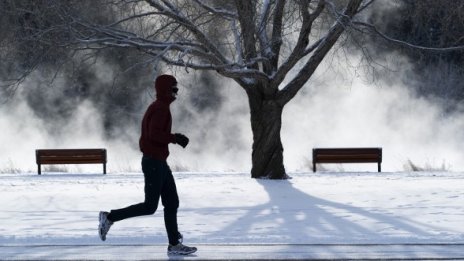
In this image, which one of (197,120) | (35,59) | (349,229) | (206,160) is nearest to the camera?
(349,229)

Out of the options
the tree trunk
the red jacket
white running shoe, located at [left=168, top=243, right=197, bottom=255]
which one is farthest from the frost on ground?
the red jacket

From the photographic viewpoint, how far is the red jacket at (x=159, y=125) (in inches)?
297

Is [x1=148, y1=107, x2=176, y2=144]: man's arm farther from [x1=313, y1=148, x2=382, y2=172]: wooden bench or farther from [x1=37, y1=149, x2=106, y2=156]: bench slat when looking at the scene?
[x1=37, y1=149, x2=106, y2=156]: bench slat

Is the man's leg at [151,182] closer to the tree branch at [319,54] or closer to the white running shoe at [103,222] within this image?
the white running shoe at [103,222]

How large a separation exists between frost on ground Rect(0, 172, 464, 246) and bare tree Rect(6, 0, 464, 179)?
5.08 ft

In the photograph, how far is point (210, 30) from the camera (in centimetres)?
1750

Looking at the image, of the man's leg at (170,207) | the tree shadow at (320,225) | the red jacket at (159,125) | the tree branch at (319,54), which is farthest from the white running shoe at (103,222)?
the tree branch at (319,54)

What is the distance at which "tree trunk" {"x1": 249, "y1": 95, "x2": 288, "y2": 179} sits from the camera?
16.9m

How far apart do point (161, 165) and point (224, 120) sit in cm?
3544

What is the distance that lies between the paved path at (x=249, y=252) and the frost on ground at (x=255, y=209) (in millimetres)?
291

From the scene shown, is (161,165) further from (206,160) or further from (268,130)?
(206,160)

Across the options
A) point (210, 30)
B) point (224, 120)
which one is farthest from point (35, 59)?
point (224, 120)

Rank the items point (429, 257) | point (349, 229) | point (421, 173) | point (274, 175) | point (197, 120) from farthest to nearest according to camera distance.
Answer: point (197, 120), point (421, 173), point (274, 175), point (349, 229), point (429, 257)

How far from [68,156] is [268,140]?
17.3ft
